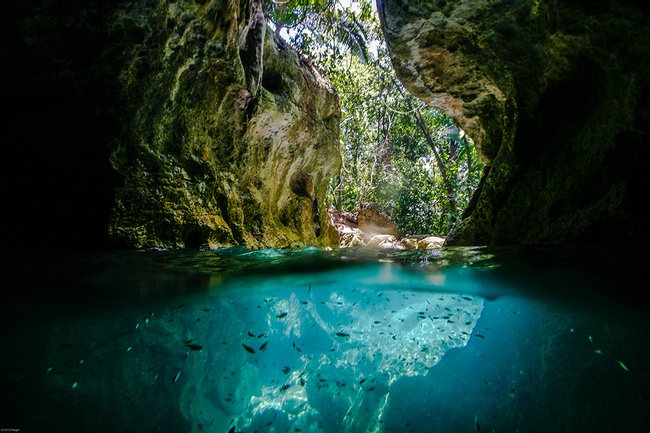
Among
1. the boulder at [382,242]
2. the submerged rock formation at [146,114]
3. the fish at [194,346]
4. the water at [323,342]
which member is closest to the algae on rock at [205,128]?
the submerged rock formation at [146,114]

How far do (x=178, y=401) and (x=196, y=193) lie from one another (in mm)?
3015

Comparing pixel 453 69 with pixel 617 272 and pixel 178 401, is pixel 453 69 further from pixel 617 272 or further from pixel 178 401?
pixel 178 401

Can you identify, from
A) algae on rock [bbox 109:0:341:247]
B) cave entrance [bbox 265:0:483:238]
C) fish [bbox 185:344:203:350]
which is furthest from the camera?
cave entrance [bbox 265:0:483:238]

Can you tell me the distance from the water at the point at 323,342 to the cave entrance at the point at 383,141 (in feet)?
22.8

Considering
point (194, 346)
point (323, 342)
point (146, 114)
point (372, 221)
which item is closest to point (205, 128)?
point (146, 114)

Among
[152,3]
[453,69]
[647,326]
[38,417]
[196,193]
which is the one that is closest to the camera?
[38,417]

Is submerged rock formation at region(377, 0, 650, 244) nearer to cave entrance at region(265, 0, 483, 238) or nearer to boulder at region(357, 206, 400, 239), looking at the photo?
cave entrance at region(265, 0, 483, 238)

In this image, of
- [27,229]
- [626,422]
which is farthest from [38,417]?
[626,422]

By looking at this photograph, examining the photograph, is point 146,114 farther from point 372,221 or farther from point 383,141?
point 372,221

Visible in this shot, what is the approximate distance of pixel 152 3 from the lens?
3779 millimetres

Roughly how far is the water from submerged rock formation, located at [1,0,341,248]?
2.01ft

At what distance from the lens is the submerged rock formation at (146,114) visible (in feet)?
11.8

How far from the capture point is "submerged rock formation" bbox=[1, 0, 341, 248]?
141 inches

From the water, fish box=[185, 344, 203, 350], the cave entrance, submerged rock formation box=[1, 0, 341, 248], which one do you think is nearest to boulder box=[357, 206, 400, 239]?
the cave entrance
